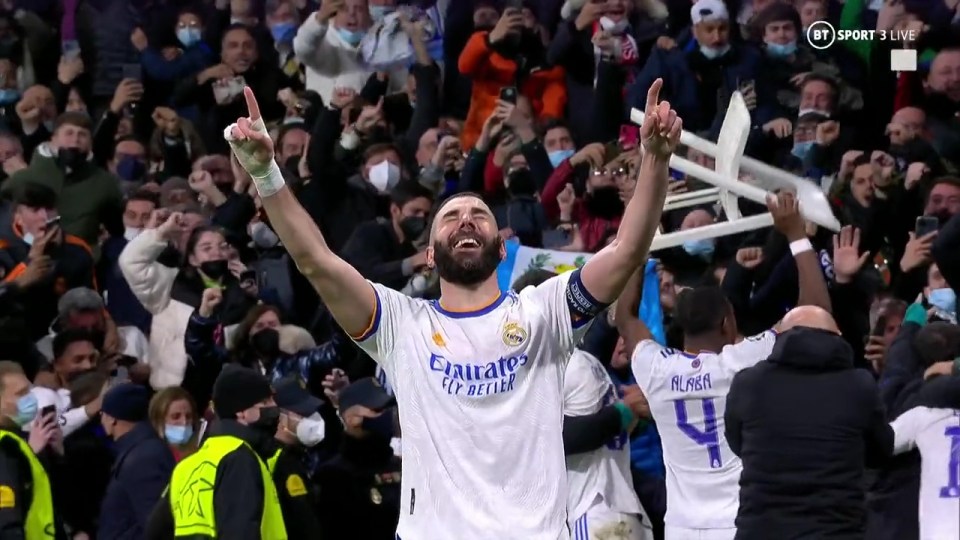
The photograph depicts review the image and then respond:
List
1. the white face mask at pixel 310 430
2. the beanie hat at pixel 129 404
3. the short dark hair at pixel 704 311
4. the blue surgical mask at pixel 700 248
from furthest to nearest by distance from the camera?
1. the blue surgical mask at pixel 700 248
2. the beanie hat at pixel 129 404
3. the white face mask at pixel 310 430
4. the short dark hair at pixel 704 311

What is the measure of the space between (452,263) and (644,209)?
0.58 meters

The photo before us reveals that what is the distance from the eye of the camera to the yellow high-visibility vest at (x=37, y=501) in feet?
28.5

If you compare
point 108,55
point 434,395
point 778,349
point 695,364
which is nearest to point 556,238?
point 695,364

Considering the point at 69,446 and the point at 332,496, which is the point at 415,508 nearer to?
the point at 332,496

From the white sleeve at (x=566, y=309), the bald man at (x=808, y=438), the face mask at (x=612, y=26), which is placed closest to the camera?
the white sleeve at (x=566, y=309)

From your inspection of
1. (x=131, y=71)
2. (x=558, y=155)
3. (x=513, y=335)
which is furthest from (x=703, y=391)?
(x=131, y=71)

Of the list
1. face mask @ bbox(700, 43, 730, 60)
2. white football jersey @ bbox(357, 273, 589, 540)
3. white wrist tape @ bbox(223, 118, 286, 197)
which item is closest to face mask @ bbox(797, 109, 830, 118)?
face mask @ bbox(700, 43, 730, 60)

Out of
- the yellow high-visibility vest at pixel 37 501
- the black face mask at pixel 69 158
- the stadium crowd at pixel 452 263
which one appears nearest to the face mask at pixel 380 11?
the stadium crowd at pixel 452 263

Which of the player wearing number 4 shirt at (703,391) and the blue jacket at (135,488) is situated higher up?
the player wearing number 4 shirt at (703,391)

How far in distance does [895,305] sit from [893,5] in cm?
332

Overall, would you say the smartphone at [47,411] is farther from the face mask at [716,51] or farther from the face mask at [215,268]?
the face mask at [716,51]

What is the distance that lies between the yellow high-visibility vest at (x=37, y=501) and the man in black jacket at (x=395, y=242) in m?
2.34

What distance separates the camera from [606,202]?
10102 millimetres

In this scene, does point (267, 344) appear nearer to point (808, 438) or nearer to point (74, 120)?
point (74, 120)
